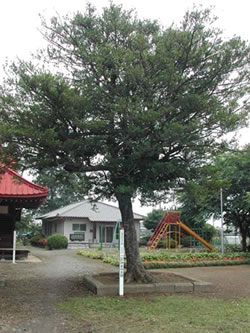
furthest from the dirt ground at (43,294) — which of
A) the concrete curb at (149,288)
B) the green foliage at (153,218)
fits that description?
the green foliage at (153,218)

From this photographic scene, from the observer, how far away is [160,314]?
6.58 m

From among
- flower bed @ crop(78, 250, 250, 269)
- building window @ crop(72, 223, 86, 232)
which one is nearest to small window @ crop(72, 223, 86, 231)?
building window @ crop(72, 223, 86, 232)

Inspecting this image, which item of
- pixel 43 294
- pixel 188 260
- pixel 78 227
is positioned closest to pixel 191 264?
pixel 188 260

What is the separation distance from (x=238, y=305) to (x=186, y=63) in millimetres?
5162

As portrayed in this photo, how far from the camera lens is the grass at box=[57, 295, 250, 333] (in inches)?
229

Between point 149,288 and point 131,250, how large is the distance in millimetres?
1135

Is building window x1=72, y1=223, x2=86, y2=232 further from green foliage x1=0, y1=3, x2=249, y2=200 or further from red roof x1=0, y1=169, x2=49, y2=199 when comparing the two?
green foliage x1=0, y1=3, x2=249, y2=200

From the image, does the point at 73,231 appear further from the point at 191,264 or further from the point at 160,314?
the point at 160,314

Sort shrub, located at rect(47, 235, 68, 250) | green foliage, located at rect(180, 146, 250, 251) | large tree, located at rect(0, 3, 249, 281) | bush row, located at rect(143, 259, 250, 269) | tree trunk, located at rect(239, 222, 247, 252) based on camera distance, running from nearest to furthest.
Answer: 1. large tree, located at rect(0, 3, 249, 281)
2. bush row, located at rect(143, 259, 250, 269)
3. green foliage, located at rect(180, 146, 250, 251)
4. tree trunk, located at rect(239, 222, 247, 252)
5. shrub, located at rect(47, 235, 68, 250)

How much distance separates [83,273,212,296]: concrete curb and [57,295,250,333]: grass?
44 cm

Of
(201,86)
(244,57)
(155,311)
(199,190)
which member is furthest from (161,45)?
(155,311)

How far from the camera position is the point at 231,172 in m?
19.7

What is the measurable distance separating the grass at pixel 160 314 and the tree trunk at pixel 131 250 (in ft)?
3.91

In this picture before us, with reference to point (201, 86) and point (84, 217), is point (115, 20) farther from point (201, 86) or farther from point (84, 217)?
point (84, 217)
